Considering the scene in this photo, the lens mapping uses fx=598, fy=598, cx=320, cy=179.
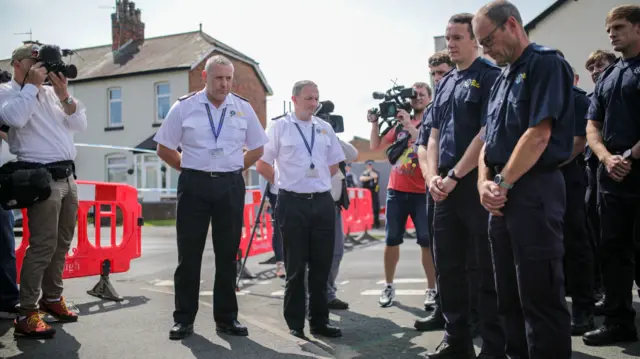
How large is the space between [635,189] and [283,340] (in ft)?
9.46

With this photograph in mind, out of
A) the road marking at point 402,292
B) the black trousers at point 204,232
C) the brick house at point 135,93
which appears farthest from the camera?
the brick house at point 135,93

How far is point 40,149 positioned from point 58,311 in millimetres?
1378

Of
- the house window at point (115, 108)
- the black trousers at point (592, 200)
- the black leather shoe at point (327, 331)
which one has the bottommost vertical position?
the black leather shoe at point (327, 331)

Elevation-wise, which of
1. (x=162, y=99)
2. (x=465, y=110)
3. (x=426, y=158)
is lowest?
(x=426, y=158)

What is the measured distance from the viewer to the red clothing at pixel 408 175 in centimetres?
598

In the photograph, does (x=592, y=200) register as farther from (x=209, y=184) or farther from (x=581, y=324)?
(x=209, y=184)

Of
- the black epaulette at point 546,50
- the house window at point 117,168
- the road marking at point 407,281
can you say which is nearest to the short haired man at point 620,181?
the black epaulette at point 546,50

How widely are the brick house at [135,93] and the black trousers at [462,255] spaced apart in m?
26.3

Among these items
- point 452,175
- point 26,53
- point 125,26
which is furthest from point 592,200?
point 125,26

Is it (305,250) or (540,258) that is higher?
(540,258)

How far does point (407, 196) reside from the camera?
6.08 meters

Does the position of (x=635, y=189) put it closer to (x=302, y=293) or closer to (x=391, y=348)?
(x=391, y=348)

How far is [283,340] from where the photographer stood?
4582mm

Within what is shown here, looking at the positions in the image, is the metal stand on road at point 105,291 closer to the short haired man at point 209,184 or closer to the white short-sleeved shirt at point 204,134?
the short haired man at point 209,184
